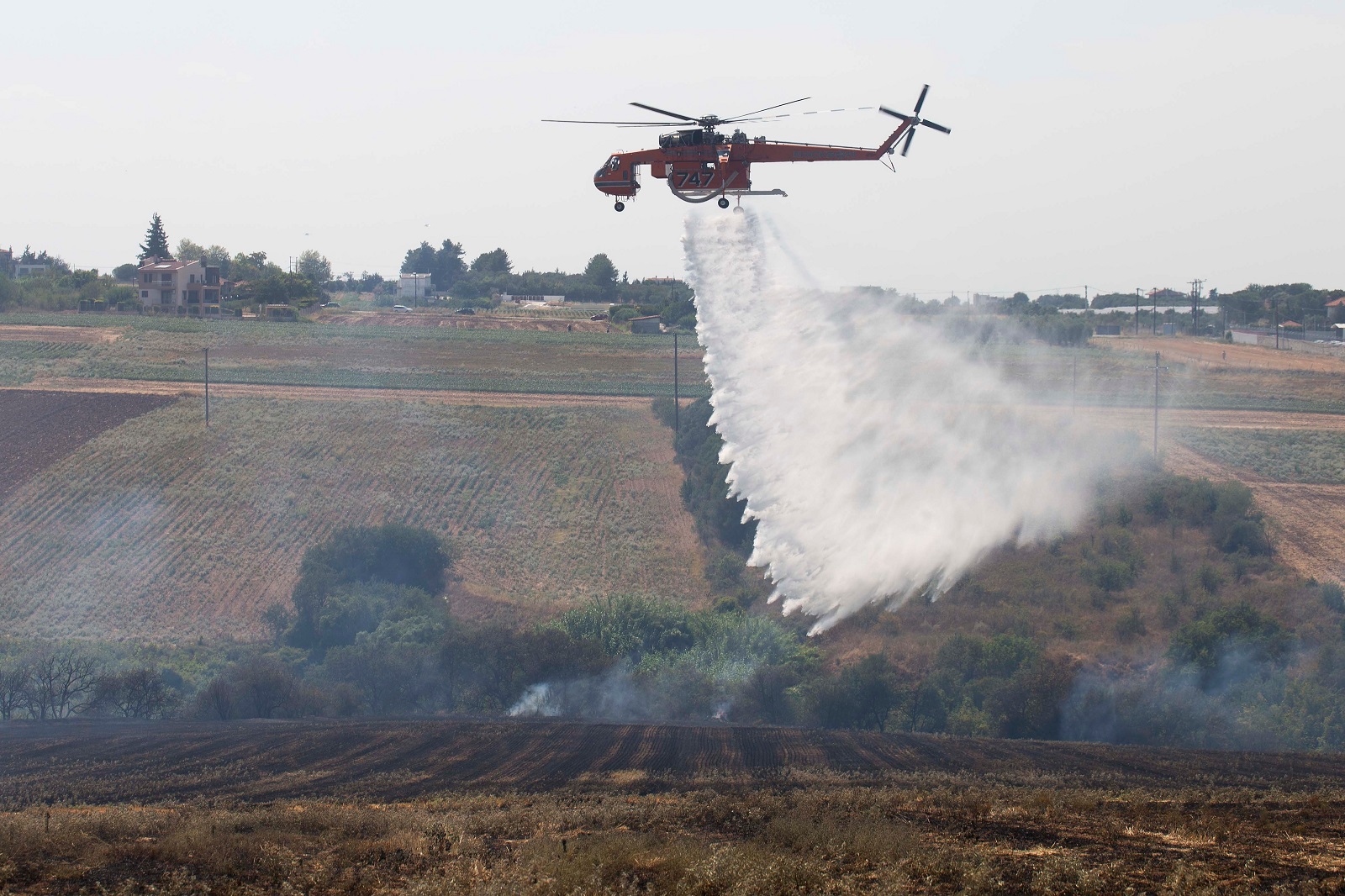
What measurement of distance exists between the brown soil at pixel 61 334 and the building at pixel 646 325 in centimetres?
4719

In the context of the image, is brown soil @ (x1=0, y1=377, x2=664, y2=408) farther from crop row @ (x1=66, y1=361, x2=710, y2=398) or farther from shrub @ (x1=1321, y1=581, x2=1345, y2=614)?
shrub @ (x1=1321, y1=581, x2=1345, y2=614)

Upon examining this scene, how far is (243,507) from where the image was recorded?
6588 cm

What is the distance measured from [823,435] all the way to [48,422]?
186ft

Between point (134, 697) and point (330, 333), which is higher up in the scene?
point (330, 333)

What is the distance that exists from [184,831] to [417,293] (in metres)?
166

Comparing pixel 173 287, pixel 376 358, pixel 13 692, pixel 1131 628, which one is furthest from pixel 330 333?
pixel 1131 628

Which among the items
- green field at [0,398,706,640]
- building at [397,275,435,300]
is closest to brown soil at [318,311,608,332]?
green field at [0,398,706,640]

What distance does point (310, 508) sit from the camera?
66.2m

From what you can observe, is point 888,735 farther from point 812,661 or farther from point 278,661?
point 278,661

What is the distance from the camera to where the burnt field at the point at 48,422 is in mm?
68625

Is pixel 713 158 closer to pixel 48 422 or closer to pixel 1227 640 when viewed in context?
pixel 1227 640

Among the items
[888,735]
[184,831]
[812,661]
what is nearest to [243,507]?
[812,661]

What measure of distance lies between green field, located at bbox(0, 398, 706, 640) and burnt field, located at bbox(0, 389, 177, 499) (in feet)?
4.57

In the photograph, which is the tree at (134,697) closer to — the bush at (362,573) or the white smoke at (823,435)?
the bush at (362,573)
